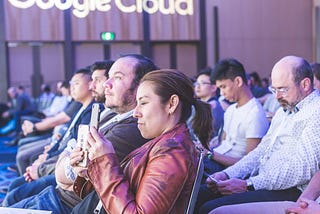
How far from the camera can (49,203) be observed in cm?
254

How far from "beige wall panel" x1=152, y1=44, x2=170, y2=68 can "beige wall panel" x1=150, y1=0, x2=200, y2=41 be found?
1.04ft

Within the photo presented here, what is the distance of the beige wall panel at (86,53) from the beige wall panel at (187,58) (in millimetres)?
2267

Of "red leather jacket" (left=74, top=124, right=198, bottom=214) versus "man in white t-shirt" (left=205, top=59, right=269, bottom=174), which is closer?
"red leather jacket" (left=74, top=124, right=198, bottom=214)

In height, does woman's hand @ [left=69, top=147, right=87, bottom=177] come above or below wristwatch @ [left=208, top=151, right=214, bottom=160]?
above

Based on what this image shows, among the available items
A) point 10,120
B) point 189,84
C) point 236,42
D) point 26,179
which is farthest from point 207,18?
point 189,84

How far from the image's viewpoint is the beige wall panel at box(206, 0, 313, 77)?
12910 millimetres

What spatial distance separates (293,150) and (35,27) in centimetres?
934

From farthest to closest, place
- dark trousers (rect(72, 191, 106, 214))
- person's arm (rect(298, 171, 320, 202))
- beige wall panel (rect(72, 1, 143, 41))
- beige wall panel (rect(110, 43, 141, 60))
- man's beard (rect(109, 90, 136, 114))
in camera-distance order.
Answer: beige wall panel (rect(110, 43, 141, 60)), beige wall panel (rect(72, 1, 143, 41)), man's beard (rect(109, 90, 136, 114)), person's arm (rect(298, 171, 320, 202)), dark trousers (rect(72, 191, 106, 214))

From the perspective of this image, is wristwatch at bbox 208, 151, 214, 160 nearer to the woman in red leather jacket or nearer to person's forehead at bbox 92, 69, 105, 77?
person's forehead at bbox 92, 69, 105, 77

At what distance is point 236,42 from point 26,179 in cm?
1033

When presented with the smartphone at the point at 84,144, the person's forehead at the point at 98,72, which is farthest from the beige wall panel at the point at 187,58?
the smartphone at the point at 84,144

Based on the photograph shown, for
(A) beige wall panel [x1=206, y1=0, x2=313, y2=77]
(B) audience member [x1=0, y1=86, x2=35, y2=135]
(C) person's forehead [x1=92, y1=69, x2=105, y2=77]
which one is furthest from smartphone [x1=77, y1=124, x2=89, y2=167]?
(A) beige wall panel [x1=206, y1=0, x2=313, y2=77]

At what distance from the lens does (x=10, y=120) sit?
33.2ft

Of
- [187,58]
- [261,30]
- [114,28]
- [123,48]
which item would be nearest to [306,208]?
[114,28]
